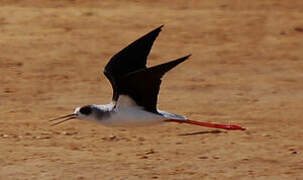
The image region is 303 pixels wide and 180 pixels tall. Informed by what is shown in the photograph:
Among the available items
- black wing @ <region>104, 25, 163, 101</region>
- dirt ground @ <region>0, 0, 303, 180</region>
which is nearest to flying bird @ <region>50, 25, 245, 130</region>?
black wing @ <region>104, 25, 163, 101</region>

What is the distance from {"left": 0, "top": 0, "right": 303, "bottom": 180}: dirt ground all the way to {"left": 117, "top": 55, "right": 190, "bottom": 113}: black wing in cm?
76

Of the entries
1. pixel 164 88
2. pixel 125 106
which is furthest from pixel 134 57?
pixel 164 88

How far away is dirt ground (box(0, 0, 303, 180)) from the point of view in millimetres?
8938

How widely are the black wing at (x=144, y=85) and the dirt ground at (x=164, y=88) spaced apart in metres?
0.76

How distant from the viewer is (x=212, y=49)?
13.5 m

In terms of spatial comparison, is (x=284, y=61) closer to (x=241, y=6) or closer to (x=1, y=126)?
(x=241, y=6)

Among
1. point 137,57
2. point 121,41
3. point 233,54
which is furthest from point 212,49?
point 137,57

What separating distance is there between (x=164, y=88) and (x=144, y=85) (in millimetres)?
3725

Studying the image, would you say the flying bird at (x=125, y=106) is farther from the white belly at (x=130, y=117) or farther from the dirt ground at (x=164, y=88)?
the dirt ground at (x=164, y=88)

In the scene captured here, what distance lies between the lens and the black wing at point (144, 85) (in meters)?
7.75

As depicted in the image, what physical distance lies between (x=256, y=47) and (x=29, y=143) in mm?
5108

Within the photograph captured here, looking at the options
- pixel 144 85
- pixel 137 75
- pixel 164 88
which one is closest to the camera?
pixel 137 75

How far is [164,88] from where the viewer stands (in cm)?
1173

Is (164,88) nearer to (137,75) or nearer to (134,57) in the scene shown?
(134,57)
